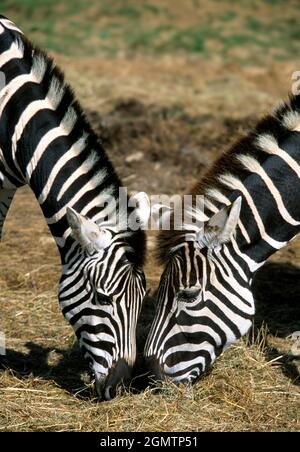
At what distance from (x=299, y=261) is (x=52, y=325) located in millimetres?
3279

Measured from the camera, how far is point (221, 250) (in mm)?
6090

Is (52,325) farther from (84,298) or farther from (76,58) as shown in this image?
(76,58)

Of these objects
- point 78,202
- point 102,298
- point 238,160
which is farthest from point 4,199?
point 238,160

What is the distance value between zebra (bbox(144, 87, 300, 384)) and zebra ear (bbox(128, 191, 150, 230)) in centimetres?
32

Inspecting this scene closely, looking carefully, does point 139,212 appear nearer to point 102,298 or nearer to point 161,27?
point 102,298

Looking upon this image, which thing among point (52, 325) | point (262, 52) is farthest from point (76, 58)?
point (52, 325)

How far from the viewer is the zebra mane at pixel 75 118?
599 cm

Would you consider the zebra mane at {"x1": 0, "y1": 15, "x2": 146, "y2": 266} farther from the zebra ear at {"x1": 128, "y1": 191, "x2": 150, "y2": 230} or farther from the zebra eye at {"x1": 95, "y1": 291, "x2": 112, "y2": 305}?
the zebra eye at {"x1": 95, "y1": 291, "x2": 112, "y2": 305}

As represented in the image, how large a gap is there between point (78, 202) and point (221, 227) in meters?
1.12

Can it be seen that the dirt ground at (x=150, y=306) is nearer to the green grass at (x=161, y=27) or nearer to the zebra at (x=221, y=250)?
the zebra at (x=221, y=250)

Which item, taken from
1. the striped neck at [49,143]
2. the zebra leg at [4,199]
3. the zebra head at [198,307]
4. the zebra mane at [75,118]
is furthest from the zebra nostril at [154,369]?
the zebra leg at [4,199]

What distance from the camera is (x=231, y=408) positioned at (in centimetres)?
628

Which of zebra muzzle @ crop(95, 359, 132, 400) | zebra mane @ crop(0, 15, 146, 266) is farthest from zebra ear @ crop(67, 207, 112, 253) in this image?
zebra muzzle @ crop(95, 359, 132, 400)

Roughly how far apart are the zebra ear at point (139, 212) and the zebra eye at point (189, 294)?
575 mm
